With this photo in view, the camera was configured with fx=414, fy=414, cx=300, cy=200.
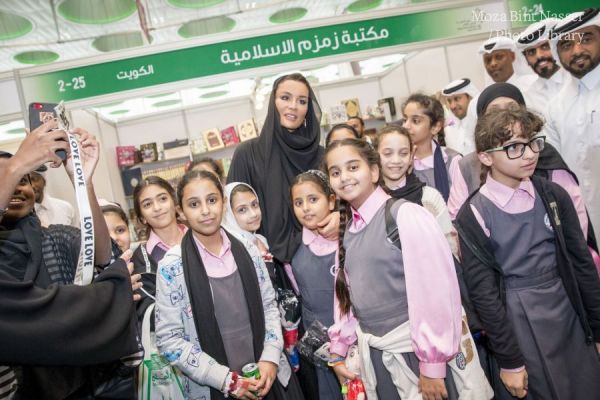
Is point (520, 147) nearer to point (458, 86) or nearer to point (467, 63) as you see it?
point (458, 86)

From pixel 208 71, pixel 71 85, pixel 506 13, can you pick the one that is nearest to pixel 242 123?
pixel 208 71

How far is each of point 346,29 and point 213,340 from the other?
329cm

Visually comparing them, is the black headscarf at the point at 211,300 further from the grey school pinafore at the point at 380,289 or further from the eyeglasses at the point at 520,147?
the eyeglasses at the point at 520,147

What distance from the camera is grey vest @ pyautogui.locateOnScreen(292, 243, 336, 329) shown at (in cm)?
206

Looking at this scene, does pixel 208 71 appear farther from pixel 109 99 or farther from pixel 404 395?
pixel 404 395

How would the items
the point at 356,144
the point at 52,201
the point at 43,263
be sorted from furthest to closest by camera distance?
1. the point at 52,201
2. the point at 356,144
3. the point at 43,263

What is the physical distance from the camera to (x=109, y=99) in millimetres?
3764

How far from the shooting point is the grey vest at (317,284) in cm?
206

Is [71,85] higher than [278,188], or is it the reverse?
[71,85]

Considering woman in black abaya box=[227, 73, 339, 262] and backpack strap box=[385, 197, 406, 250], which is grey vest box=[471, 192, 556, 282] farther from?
woman in black abaya box=[227, 73, 339, 262]

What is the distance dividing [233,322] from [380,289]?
27.4 inches

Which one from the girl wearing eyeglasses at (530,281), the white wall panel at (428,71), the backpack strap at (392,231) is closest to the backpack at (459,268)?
the backpack strap at (392,231)

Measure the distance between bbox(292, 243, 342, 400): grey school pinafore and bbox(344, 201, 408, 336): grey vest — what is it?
405 mm

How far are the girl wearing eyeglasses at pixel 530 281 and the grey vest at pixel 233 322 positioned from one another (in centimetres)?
98
